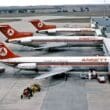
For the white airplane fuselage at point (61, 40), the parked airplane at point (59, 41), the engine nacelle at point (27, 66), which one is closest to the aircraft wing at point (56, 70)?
the engine nacelle at point (27, 66)

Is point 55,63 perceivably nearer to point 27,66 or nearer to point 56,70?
point 56,70

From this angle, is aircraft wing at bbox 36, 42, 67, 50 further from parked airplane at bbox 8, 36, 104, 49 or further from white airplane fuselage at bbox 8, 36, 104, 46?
white airplane fuselage at bbox 8, 36, 104, 46

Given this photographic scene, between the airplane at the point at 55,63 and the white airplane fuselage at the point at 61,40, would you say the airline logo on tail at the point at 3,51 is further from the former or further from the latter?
the white airplane fuselage at the point at 61,40

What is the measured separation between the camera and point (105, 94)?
4231cm

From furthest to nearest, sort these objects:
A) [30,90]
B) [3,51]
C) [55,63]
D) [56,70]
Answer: [3,51] → [55,63] → [56,70] → [30,90]

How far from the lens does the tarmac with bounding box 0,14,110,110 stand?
38222mm

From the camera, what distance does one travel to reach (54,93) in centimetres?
4291

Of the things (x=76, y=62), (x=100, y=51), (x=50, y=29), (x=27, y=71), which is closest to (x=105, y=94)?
(x=76, y=62)

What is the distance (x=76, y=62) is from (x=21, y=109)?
14.7 m

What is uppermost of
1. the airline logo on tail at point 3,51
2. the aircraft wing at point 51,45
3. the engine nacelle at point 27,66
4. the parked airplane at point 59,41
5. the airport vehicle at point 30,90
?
the airline logo on tail at point 3,51

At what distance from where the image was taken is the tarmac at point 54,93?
38.2 m

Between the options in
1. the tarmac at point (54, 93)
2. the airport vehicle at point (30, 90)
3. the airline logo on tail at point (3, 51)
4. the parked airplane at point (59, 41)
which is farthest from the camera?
the parked airplane at point (59, 41)

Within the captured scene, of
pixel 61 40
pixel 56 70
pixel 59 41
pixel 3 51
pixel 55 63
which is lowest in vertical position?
pixel 59 41

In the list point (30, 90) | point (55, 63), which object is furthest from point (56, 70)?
point (30, 90)
